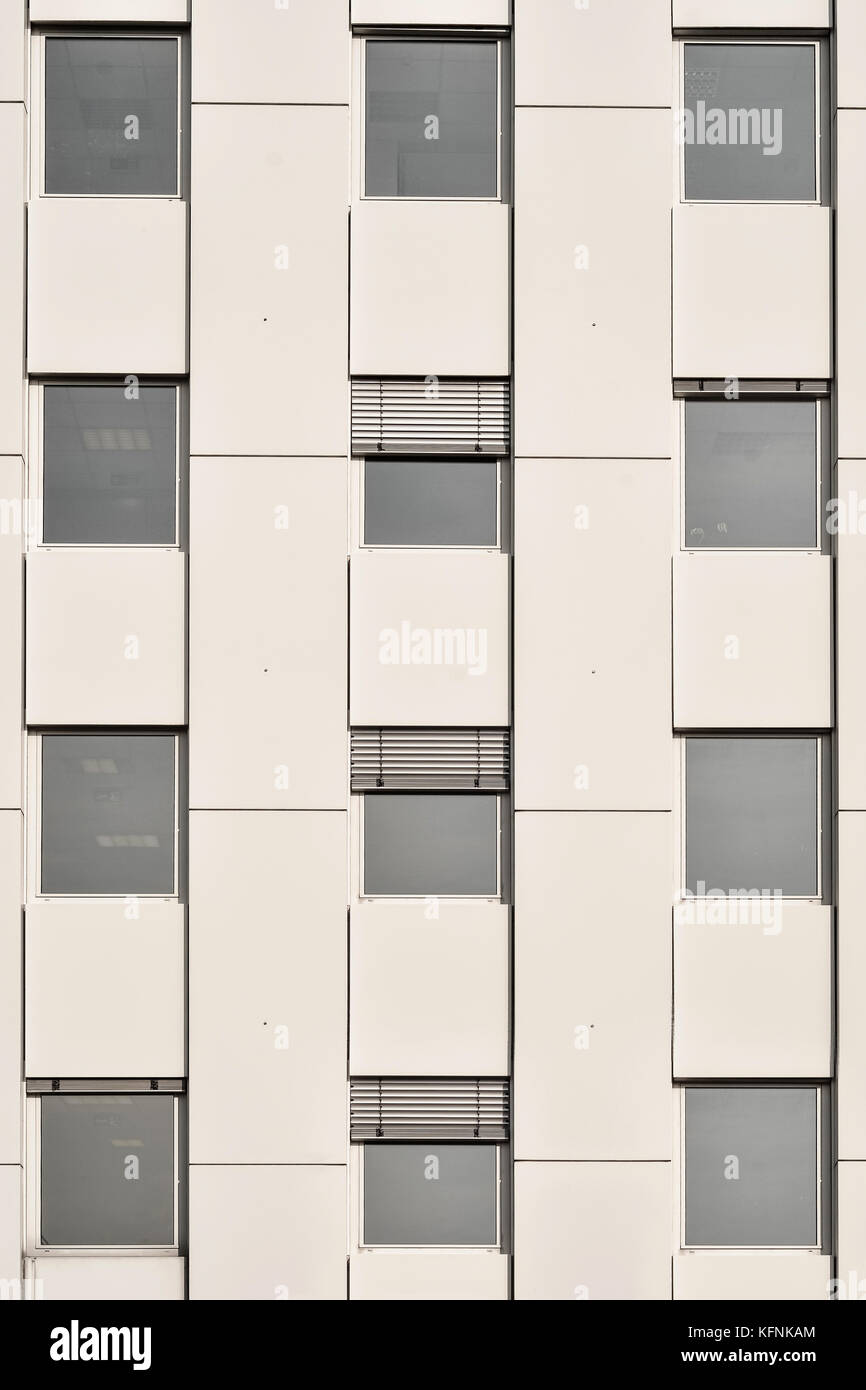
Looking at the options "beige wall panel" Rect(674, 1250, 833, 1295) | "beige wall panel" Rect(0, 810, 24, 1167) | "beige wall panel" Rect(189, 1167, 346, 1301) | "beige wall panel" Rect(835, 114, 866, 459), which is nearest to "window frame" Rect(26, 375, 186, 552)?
"beige wall panel" Rect(0, 810, 24, 1167)

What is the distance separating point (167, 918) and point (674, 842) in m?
3.81

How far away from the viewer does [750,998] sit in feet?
24.6

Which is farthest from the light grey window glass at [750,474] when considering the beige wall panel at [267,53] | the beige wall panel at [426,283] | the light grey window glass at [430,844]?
the beige wall panel at [267,53]

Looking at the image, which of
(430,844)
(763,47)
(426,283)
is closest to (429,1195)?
(430,844)

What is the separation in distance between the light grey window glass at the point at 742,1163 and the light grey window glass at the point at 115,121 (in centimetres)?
813

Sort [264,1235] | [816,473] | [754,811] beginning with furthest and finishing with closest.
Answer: [816,473] → [754,811] → [264,1235]

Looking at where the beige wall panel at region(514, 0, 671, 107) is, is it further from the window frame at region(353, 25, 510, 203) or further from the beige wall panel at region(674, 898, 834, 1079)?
the beige wall panel at region(674, 898, 834, 1079)

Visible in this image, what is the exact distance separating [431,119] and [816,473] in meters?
4.03

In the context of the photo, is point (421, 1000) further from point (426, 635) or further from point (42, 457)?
point (42, 457)

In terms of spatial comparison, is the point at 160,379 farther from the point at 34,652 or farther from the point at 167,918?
the point at 167,918

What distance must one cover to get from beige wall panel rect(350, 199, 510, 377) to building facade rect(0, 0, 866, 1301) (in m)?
0.03

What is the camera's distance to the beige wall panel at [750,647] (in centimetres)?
761

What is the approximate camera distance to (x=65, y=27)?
7.82 meters
